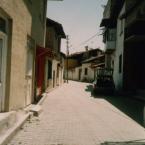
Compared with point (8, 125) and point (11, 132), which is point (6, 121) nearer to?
point (8, 125)

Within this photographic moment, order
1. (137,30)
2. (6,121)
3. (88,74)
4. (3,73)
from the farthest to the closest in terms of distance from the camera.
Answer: (88,74) → (137,30) → (3,73) → (6,121)

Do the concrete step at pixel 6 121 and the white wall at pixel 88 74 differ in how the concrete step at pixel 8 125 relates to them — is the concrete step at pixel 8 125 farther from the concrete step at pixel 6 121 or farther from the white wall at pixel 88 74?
the white wall at pixel 88 74

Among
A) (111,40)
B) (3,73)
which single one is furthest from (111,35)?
(3,73)

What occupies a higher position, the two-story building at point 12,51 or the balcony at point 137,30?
the balcony at point 137,30

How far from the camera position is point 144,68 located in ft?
79.0

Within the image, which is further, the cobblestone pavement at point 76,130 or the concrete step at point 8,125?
the cobblestone pavement at point 76,130

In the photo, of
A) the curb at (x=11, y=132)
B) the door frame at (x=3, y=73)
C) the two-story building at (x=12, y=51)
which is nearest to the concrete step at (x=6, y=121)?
the curb at (x=11, y=132)

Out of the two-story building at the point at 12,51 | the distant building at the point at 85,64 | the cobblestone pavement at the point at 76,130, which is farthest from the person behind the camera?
the distant building at the point at 85,64

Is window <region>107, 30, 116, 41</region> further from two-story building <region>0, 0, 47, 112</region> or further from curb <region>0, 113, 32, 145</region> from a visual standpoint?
curb <region>0, 113, 32, 145</region>

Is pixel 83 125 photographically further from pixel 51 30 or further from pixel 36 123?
pixel 51 30

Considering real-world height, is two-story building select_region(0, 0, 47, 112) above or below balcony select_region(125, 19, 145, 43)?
below

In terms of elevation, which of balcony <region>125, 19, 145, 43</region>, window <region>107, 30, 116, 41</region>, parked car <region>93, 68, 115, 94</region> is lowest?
parked car <region>93, 68, 115, 94</region>

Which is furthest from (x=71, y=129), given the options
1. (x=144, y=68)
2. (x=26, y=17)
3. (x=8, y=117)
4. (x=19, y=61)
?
(x=144, y=68)

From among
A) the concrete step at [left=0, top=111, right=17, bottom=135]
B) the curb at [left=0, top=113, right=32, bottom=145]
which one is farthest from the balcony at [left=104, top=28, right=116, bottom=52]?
the concrete step at [left=0, top=111, right=17, bottom=135]
